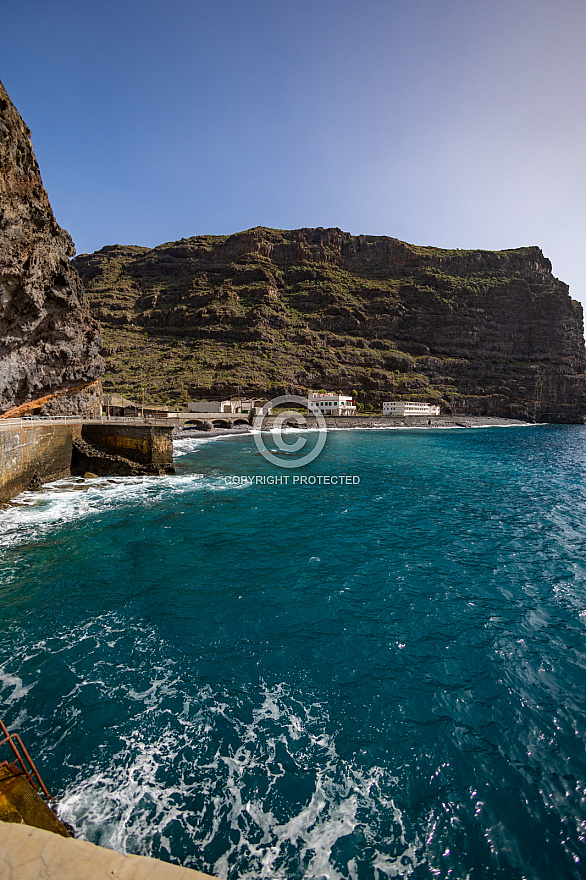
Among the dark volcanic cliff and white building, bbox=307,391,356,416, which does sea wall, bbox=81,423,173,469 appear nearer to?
the dark volcanic cliff

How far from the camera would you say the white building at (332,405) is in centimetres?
10656

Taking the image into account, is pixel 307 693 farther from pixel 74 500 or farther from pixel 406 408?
pixel 406 408

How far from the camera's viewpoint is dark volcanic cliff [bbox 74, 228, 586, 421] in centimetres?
12500

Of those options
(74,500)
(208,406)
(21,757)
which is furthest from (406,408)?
(21,757)

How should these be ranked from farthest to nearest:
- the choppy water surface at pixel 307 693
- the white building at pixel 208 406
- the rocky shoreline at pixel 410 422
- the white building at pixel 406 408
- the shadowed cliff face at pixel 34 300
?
the white building at pixel 406 408 < the rocky shoreline at pixel 410 422 < the white building at pixel 208 406 < the shadowed cliff face at pixel 34 300 < the choppy water surface at pixel 307 693

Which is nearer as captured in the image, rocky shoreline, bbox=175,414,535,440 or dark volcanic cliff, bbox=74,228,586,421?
rocky shoreline, bbox=175,414,535,440

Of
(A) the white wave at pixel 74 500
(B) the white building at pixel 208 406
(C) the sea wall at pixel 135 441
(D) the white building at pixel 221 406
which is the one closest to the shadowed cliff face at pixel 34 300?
(C) the sea wall at pixel 135 441

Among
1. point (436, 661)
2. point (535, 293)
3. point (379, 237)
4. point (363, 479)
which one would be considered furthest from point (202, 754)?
point (379, 237)

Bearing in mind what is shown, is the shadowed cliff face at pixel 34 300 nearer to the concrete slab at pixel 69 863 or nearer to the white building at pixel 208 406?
the concrete slab at pixel 69 863

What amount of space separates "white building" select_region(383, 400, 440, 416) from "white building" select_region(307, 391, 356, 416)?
39.7 feet

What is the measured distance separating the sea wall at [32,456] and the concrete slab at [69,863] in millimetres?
21999

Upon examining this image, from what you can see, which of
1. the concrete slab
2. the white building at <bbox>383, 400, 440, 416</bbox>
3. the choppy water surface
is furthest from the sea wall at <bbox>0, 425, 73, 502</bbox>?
the white building at <bbox>383, 400, 440, 416</bbox>

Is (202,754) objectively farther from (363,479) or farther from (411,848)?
(363,479)

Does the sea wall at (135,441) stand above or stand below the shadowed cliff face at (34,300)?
below
